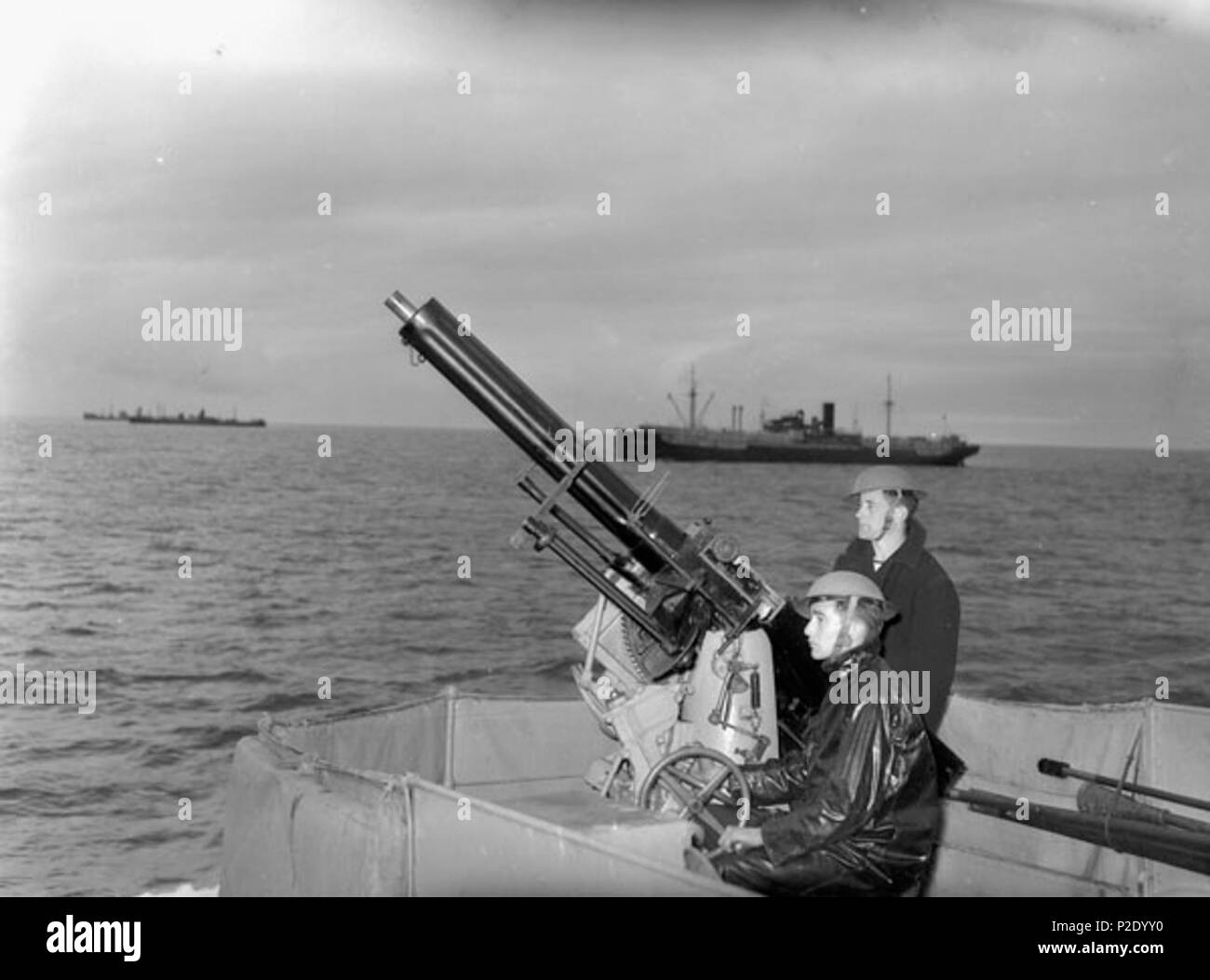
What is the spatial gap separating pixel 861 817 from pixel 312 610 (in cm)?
2680

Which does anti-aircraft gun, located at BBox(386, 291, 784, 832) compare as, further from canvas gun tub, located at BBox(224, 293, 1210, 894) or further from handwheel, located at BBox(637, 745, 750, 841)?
handwheel, located at BBox(637, 745, 750, 841)

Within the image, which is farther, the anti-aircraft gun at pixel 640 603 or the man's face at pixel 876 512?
the anti-aircraft gun at pixel 640 603

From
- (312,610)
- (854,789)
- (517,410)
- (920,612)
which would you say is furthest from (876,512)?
(312,610)

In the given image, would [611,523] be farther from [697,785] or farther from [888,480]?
[697,785]

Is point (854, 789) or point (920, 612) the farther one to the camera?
point (920, 612)

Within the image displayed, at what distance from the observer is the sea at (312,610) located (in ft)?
60.1

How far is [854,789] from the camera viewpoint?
4.68 m

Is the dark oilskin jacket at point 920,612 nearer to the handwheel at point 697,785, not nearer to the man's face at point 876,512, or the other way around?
the man's face at point 876,512

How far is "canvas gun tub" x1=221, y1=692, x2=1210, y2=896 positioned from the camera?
5090mm

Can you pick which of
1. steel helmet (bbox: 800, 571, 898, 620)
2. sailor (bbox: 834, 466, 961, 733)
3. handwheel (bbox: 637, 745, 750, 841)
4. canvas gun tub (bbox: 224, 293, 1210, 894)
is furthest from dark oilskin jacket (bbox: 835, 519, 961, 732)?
steel helmet (bbox: 800, 571, 898, 620)

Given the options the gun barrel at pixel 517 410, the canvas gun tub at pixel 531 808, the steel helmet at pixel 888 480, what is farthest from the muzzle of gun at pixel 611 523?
the canvas gun tub at pixel 531 808
